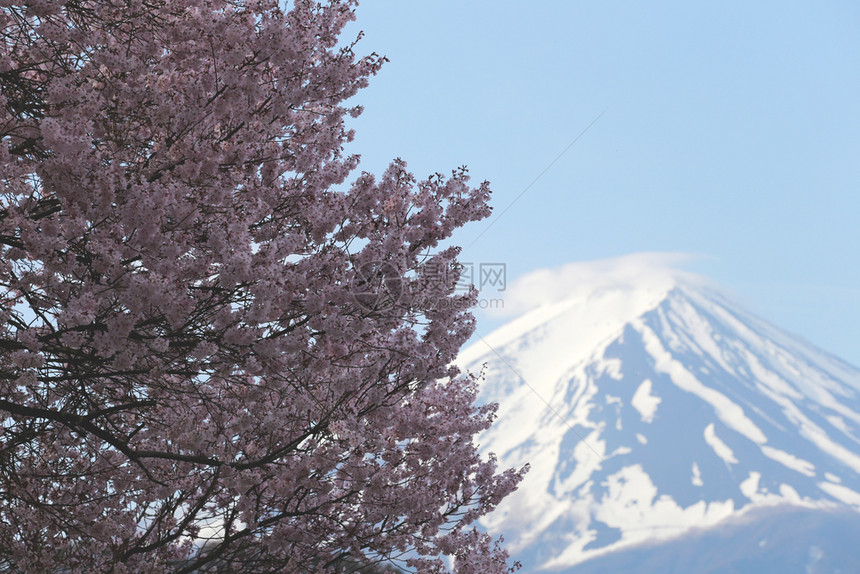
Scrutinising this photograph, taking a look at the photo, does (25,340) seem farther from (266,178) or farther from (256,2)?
(256,2)

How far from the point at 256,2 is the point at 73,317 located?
135 inches

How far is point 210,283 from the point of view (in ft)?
22.6

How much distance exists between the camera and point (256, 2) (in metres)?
7.61

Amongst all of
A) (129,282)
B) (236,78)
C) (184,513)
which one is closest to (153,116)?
(236,78)

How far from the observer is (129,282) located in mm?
5738

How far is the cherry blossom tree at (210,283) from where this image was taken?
6020 mm

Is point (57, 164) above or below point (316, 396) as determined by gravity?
above

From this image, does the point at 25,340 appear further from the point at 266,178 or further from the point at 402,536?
the point at 402,536

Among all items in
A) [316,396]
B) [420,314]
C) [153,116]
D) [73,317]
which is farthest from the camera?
[316,396]

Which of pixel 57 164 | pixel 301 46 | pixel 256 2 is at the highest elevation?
pixel 256 2

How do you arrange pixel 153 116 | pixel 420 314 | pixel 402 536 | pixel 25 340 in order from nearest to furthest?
pixel 25 340 → pixel 153 116 → pixel 420 314 → pixel 402 536

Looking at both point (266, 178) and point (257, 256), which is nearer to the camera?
point (257, 256)

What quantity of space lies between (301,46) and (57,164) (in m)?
2.17

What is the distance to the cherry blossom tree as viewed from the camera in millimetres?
6020
